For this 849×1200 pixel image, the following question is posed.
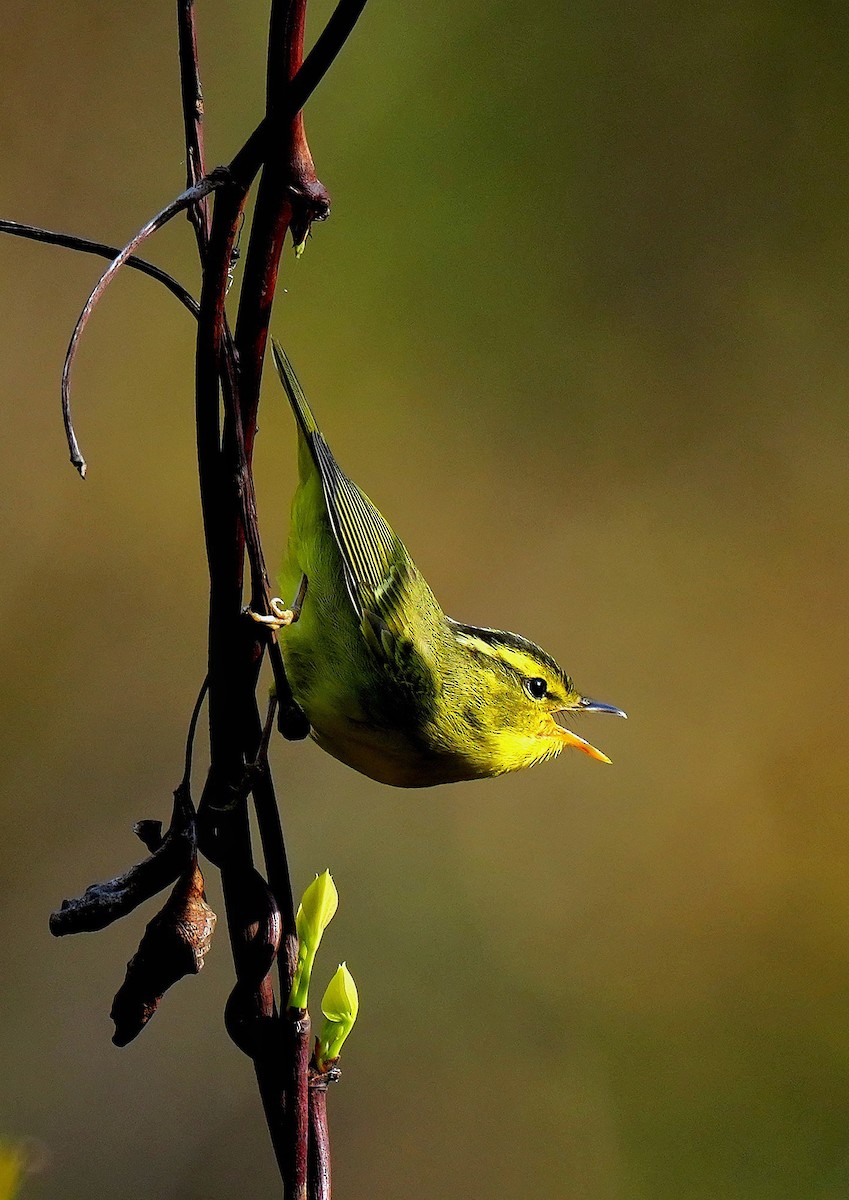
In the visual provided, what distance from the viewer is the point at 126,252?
76 cm

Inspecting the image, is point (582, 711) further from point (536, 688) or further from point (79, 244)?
point (79, 244)

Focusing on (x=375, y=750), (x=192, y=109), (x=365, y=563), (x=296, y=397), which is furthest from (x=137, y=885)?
(x=296, y=397)

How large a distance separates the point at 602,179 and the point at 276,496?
1554 mm

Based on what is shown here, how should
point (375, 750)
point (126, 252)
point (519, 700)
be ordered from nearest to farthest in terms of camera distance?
point (126, 252) → point (375, 750) → point (519, 700)

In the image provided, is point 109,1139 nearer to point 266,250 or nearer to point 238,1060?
point 238,1060

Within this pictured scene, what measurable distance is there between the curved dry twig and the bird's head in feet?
3.75

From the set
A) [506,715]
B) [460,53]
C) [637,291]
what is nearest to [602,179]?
[637,291]

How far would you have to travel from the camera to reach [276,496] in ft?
10.1

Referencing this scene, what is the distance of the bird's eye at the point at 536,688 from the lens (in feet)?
6.47

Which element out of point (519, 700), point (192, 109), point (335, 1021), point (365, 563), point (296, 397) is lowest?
point (335, 1021)

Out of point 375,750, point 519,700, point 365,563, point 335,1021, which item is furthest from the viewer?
point 519,700

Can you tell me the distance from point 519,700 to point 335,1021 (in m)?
0.98

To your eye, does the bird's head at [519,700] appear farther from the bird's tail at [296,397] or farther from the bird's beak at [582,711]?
the bird's tail at [296,397]

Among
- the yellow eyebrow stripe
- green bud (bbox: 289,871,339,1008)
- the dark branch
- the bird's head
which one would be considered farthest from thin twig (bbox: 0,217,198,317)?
the yellow eyebrow stripe
